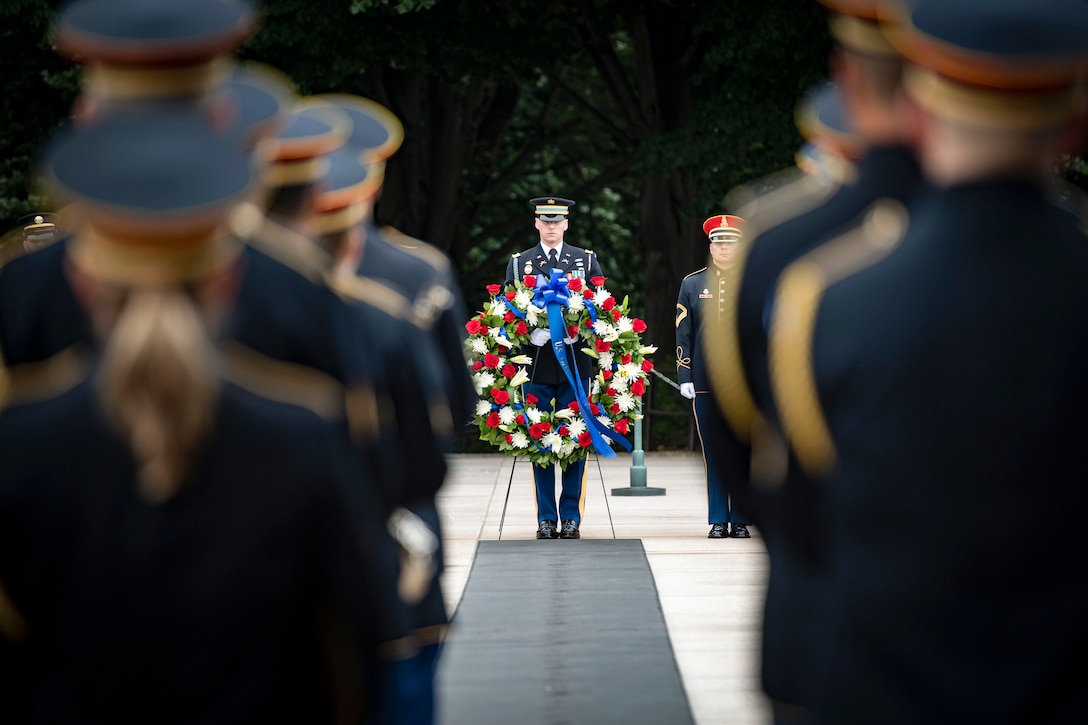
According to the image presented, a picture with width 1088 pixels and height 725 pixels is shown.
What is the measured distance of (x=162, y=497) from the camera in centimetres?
265

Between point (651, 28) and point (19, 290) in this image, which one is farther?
point (651, 28)

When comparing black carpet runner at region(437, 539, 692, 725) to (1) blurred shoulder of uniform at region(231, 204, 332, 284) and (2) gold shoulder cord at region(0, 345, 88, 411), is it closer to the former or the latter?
(1) blurred shoulder of uniform at region(231, 204, 332, 284)

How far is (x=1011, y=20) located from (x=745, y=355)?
3.97 ft

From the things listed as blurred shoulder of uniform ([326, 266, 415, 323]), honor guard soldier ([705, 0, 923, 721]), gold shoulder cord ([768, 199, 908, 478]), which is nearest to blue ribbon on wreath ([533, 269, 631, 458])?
blurred shoulder of uniform ([326, 266, 415, 323])

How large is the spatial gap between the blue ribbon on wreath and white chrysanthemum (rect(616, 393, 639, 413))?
20cm

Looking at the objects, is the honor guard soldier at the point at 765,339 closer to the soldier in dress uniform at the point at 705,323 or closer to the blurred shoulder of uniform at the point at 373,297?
the blurred shoulder of uniform at the point at 373,297

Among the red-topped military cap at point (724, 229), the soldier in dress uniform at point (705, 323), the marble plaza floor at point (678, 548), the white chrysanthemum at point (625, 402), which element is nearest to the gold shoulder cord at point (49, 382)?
the marble plaza floor at point (678, 548)

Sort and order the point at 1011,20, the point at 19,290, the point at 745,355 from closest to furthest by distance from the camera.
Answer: the point at 1011,20 < the point at 745,355 < the point at 19,290

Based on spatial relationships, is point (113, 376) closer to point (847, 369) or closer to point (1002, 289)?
point (847, 369)

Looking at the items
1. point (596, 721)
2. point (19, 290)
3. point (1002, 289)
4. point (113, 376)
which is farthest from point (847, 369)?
point (596, 721)

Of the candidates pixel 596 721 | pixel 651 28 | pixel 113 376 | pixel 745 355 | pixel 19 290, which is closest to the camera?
pixel 113 376

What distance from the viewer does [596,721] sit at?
23.8 feet

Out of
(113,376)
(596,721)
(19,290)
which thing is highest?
(113,376)

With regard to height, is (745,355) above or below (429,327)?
above
